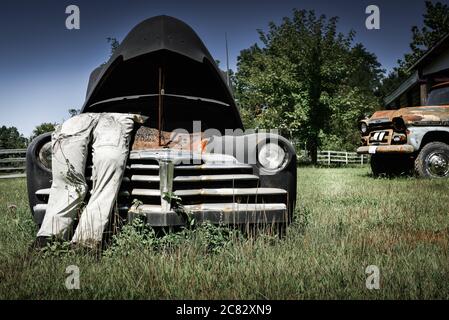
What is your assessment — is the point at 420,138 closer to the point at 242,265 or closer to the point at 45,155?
the point at 242,265

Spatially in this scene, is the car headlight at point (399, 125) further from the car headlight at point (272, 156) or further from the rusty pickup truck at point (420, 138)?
the car headlight at point (272, 156)

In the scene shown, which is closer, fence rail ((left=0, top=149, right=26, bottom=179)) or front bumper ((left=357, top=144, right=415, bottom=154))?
front bumper ((left=357, top=144, right=415, bottom=154))

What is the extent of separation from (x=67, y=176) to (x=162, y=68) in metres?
1.83

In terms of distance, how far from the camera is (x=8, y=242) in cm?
297

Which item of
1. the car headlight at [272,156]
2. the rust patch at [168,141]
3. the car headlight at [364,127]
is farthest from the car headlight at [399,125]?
the car headlight at [272,156]

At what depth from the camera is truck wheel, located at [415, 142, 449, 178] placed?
7.87 meters

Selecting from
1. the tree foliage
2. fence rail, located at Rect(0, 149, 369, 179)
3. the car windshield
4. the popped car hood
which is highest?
the tree foliage

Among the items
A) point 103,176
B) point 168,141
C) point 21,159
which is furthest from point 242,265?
point 21,159

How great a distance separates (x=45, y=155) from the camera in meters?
3.06

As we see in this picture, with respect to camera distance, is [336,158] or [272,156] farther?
[336,158]

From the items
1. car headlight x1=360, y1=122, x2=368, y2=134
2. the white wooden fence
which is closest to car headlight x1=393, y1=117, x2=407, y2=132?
car headlight x1=360, y1=122, x2=368, y2=134

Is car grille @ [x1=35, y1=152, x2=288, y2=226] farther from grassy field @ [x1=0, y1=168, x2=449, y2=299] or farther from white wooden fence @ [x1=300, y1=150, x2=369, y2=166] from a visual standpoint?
white wooden fence @ [x1=300, y1=150, x2=369, y2=166]

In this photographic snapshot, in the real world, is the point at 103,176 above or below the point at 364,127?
below

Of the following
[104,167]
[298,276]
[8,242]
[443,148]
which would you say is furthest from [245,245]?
[443,148]
